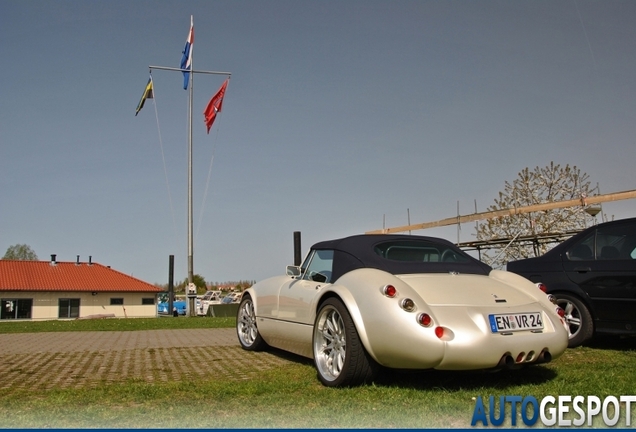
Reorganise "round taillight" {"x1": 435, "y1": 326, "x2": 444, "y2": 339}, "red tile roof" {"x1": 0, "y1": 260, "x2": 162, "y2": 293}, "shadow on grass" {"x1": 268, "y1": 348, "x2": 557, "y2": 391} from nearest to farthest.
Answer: "round taillight" {"x1": 435, "y1": 326, "x2": 444, "y2": 339}, "shadow on grass" {"x1": 268, "y1": 348, "x2": 557, "y2": 391}, "red tile roof" {"x1": 0, "y1": 260, "x2": 162, "y2": 293}

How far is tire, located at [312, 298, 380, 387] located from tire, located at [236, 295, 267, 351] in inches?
81.2

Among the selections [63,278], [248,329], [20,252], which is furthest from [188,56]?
[20,252]

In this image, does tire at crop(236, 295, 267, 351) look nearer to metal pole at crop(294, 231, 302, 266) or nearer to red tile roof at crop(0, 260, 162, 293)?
Result: metal pole at crop(294, 231, 302, 266)

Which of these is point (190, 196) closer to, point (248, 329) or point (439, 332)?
point (248, 329)

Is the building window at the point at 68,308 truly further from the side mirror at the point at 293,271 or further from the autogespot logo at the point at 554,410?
the autogespot logo at the point at 554,410

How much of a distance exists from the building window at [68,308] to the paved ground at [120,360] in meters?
40.8

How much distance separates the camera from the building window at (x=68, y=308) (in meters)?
47.1

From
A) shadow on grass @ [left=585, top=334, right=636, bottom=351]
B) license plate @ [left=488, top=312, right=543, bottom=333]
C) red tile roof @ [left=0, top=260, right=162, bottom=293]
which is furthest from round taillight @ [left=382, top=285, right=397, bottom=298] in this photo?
red tile roof @ [left=0, top=260, right=162, bottom=293]

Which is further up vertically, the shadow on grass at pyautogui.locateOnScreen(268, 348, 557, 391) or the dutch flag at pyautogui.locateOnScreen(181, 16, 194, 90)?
the dutch flag at pyautogui.locateOnScreen(181, 16, 194, 90)

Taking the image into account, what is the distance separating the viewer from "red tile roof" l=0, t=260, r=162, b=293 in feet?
Answer: 153

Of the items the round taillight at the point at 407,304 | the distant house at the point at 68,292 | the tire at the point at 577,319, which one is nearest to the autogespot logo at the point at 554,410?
the round taillight at the point at 407,304

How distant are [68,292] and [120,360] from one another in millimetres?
44426

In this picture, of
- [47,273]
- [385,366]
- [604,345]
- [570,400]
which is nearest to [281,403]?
[385,366]

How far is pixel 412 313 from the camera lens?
4.37 m
